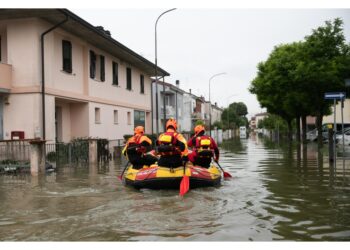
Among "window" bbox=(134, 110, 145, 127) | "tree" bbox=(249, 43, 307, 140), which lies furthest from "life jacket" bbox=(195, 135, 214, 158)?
"window" bbox=(134, 110, 145, 127)

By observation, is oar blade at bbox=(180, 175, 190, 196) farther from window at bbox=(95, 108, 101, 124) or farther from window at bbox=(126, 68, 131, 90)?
window at bbox=(126, 68, 131, 90)

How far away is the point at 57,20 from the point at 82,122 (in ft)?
20.4

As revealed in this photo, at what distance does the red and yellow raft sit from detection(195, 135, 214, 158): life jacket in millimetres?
558

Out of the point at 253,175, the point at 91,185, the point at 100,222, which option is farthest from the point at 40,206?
the point at 253,175

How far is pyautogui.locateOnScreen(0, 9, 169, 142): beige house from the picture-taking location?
18.7 metres

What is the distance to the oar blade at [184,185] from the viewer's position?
10.4 m

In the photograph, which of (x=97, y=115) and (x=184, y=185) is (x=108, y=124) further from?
(x=184, y=185)

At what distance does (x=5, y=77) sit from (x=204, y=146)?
1080cm

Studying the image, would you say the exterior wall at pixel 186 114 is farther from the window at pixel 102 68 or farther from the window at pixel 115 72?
the window at pixel 102 68

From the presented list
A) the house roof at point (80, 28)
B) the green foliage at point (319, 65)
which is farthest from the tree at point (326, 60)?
the house roof at point (80, 28)

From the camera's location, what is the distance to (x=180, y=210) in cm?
826
